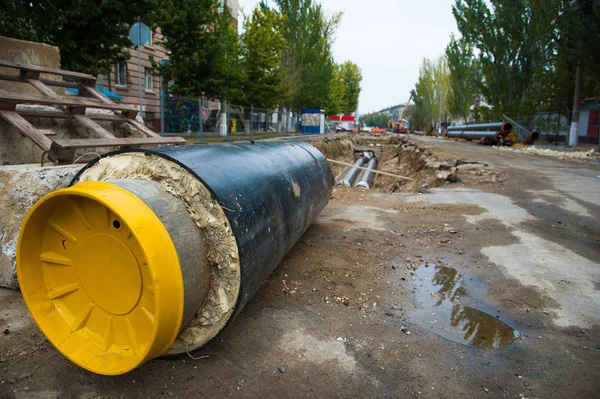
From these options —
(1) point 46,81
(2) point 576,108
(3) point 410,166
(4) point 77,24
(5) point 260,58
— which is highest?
(5) point 260,58

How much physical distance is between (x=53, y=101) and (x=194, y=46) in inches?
441

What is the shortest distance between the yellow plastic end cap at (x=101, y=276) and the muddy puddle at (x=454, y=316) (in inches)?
73.8

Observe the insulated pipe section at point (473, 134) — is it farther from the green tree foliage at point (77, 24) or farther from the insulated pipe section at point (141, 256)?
the insulated pipe section at point (141, 256)

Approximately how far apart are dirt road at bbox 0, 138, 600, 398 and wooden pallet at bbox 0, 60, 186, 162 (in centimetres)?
145

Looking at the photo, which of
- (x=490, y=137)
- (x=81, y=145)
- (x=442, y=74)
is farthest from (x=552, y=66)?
(x=442, y=74)

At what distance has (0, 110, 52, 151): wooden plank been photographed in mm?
3615

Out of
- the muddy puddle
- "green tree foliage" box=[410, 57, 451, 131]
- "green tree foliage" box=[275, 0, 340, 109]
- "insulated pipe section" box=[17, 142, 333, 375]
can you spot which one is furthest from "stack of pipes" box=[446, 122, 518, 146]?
"green tree foliage" box=[410, 57, 451, 131]

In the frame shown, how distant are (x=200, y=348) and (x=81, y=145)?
8.29 ft

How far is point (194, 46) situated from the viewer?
47.3ft

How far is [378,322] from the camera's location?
2.78 metres

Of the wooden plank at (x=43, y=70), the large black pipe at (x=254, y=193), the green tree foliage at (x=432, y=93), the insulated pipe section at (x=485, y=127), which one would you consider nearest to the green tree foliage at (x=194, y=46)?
the wooden plank at (x=43, y=70)

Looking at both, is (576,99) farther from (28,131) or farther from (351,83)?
(351,83)

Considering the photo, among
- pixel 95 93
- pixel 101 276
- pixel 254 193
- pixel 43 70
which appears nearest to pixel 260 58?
pixel 95 93

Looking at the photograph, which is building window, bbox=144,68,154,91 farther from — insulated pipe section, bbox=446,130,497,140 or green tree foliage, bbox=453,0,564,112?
green tree foliage, bbox=453,0,564,112
